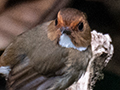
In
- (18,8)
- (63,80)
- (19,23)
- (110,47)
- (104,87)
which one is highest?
(18,8)

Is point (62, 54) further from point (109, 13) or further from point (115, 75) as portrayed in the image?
point (115, 75)

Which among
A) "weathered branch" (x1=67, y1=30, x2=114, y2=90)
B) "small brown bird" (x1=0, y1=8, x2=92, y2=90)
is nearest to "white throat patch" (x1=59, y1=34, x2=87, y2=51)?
"small brown bird" (x1=0, y1=8, x2=92, y2=90)

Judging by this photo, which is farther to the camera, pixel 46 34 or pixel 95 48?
pixel 95 48

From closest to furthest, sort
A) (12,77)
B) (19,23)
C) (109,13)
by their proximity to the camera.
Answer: (12,77)
(109,13)
(19,23)

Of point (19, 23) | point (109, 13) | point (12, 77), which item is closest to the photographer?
point (12, 77)

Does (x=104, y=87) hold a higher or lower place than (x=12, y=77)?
lower

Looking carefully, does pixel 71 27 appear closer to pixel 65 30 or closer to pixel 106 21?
pixel 65 30

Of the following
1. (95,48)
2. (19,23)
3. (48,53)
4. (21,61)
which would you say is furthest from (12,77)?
(95,48)
